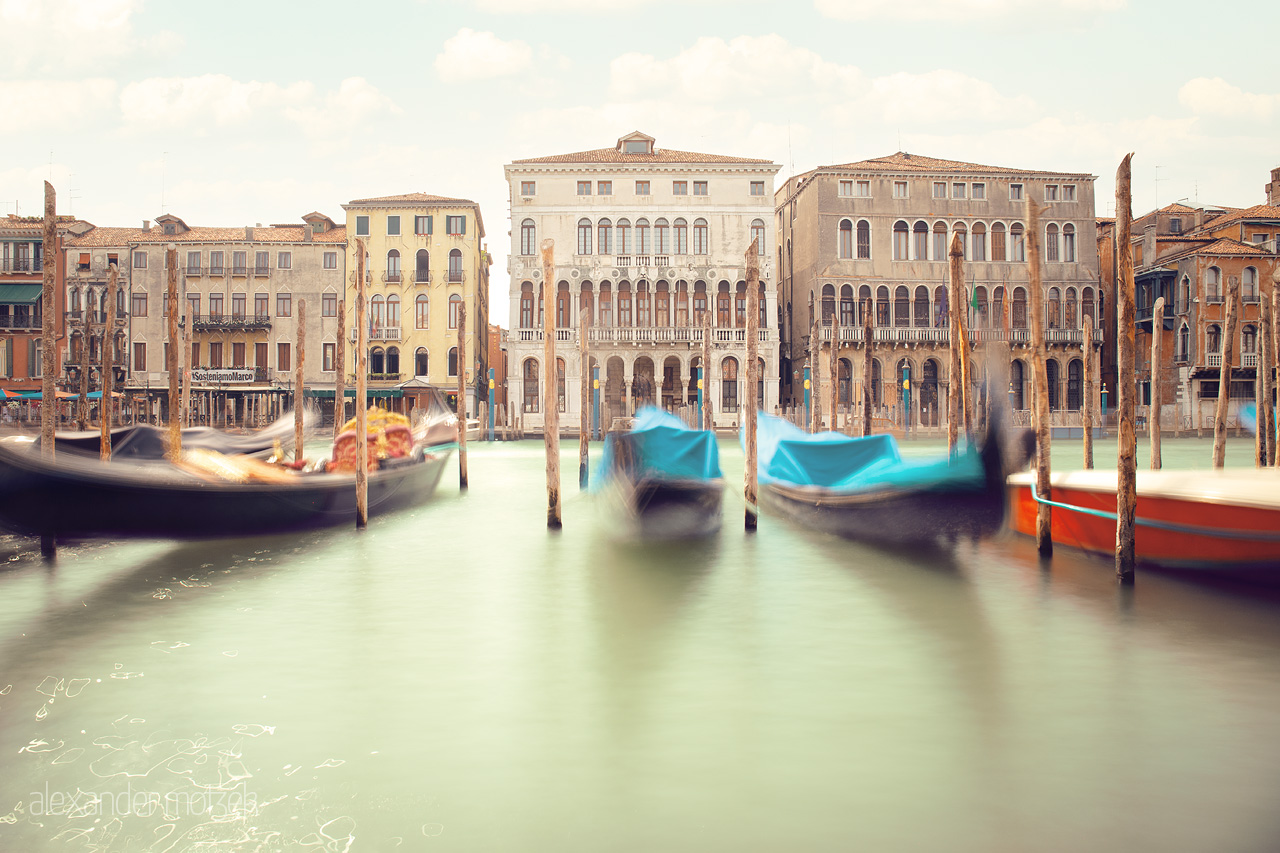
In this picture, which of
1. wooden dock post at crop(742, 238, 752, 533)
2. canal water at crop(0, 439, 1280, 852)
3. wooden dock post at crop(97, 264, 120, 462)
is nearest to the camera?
canal water at crop(0, 439, 1280, 852)

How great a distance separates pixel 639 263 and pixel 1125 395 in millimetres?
23891

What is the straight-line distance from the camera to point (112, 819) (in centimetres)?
291

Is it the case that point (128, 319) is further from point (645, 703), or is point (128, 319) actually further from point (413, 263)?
point (645, 703)

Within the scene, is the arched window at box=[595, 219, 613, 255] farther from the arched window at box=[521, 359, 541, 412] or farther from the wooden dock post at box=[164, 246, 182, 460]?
the wooden dock post at box=[164, 246, 182, 460]

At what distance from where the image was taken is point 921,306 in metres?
28.8

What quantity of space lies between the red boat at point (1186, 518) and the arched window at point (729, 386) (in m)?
21.4

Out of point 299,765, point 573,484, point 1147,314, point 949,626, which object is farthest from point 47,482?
point 1147,314

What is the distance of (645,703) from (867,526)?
4.23 meters

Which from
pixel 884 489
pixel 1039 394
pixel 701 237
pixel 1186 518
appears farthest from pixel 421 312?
pixel 1186 518

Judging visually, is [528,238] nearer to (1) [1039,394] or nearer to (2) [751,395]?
(2) [751,395]

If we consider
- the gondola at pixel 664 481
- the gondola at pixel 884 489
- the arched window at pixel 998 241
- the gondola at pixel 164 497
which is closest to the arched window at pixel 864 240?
the arched window at pixel 998 241

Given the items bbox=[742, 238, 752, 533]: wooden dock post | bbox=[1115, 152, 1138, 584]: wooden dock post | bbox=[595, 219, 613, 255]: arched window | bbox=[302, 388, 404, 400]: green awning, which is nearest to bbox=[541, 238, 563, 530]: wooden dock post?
bbox=[742, 238, 752, 533]: wooden dock post

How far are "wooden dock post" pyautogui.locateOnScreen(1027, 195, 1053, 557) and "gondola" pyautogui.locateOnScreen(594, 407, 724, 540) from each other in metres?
2.78

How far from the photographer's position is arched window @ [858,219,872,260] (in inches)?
1119
